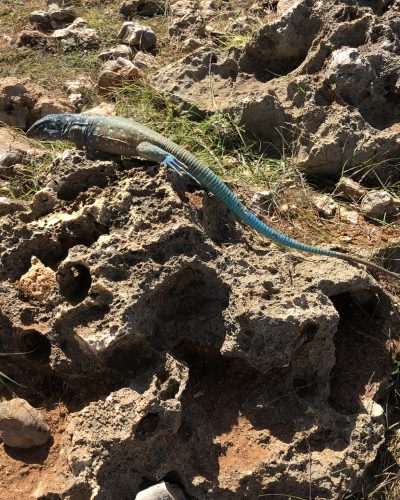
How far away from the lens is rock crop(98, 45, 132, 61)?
18.1ft

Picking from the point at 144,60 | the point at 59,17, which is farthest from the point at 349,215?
the point at 59,17

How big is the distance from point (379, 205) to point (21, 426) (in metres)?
2.19

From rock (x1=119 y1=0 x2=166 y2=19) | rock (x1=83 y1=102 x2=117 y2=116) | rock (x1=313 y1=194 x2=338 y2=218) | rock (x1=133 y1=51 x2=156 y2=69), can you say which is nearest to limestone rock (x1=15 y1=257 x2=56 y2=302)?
rock (x1=313 y1=194 x2=338 y2=218)

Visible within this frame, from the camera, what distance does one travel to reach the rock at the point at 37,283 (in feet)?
8.46

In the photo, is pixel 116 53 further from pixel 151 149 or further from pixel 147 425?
pixel 147 425

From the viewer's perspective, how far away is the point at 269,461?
2.30 meters

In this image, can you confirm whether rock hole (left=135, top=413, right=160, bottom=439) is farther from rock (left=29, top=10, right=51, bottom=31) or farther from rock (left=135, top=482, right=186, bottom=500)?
rock (left=29, top=10, right=51, bottom=31)

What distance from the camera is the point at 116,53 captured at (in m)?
5.52

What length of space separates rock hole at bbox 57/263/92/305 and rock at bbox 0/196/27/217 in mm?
717

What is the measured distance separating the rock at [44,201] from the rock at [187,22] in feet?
9.73

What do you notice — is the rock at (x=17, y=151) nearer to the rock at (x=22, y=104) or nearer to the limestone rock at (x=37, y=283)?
the rock at (x=22, y=104)

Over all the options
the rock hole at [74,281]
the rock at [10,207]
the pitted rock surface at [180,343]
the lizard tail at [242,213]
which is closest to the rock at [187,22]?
the lizard tail at [242,213]

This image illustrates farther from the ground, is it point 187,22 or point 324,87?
point 324,87

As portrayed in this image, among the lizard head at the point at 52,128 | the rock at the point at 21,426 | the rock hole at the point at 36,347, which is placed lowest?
the rock at the point at 21,426
